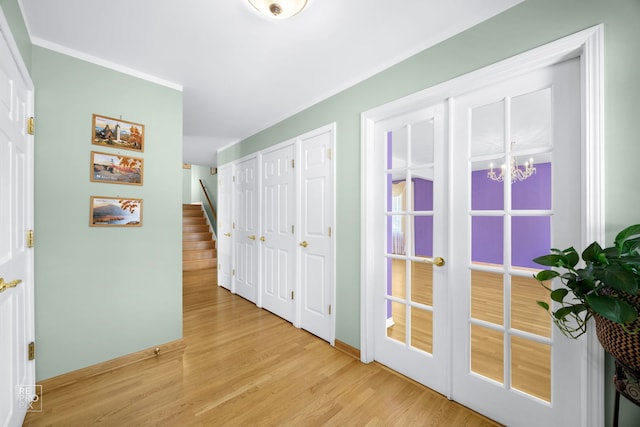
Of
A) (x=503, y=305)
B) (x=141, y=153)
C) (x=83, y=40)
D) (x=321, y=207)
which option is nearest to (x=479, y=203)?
(x=503, y=305)

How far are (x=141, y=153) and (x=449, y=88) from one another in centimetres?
244

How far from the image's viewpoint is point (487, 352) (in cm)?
173

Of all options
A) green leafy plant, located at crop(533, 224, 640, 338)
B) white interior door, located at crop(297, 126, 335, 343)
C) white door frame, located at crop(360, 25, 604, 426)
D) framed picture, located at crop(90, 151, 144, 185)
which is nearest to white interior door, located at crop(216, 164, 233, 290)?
white interior door, located at crop(297, 126, 335, 343)

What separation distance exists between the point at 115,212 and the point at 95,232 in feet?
0.65

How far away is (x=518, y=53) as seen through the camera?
1444 millimetres

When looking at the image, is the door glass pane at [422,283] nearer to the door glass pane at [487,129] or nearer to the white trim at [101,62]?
the door glass pane at [487,129]

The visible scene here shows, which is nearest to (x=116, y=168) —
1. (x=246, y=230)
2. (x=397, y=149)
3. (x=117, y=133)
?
(x=117, y=133)

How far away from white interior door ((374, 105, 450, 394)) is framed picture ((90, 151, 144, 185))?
202 centimetres

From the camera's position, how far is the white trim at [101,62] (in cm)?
183

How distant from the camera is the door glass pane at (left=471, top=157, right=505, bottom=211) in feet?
5.14

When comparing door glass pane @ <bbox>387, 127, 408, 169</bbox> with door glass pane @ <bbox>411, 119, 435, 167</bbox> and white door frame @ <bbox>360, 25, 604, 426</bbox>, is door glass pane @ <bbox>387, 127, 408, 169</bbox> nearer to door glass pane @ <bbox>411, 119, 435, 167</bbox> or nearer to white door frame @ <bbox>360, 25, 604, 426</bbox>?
door glass pane @ <bbox>411, 119, 435, 167</bbox>

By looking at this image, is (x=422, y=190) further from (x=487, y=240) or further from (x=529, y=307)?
(x=529, y=307)

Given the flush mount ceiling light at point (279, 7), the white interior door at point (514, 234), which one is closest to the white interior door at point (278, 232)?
the flush mount ceiling light at point (279, 7)

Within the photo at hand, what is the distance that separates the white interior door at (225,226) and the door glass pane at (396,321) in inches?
113
